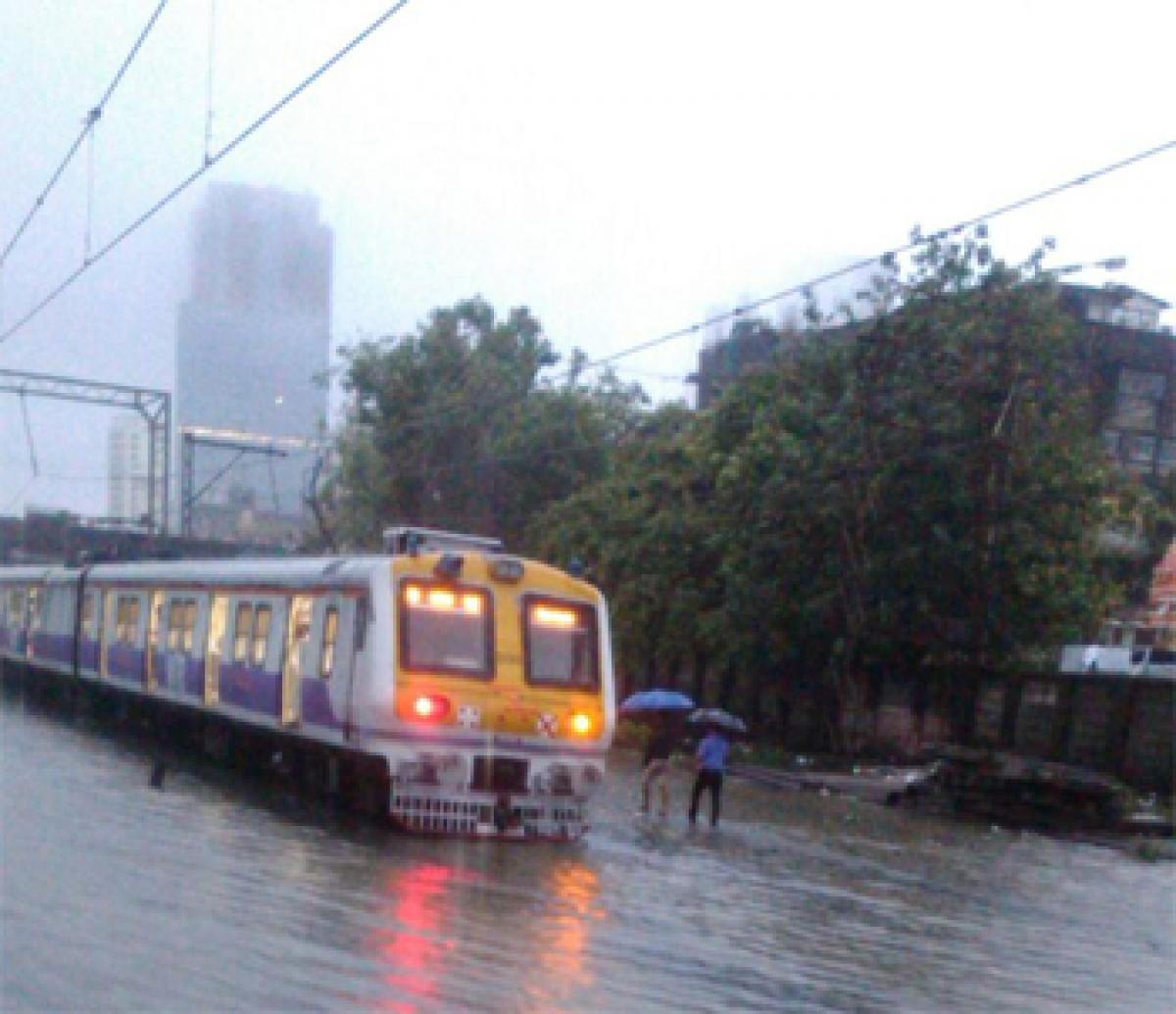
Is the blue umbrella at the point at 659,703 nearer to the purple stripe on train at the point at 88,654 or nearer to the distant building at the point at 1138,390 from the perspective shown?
the purple stripe on train at the point at 88,654

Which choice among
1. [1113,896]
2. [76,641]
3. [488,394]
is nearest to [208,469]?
[488,394]

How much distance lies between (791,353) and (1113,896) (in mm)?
19531

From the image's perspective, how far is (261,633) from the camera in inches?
811

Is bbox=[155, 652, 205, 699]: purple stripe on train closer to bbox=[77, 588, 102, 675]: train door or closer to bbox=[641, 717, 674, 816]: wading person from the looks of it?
bbox=[77, 588, 102, 675]: train door

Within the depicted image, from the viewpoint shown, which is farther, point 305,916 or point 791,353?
point 791,353

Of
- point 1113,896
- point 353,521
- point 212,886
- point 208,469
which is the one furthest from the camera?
point 208,469

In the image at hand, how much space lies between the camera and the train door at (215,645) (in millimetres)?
22141

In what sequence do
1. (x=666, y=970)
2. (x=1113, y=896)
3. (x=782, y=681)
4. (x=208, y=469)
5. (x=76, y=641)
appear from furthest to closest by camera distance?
(x=208, y=469) → (x=782, y=681) → (x=76, y=641) → (x=1113, y=896) → (x=666, y=970)

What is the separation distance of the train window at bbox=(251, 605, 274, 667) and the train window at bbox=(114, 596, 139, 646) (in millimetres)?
6669

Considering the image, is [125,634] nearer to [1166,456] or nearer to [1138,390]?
[1138,390]

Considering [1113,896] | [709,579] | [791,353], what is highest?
[791,353]

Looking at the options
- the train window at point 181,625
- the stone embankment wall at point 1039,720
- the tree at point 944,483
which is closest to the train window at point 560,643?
the train window at point 181,625

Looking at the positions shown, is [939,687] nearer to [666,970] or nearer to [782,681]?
[782,681]

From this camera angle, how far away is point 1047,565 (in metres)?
32.4
